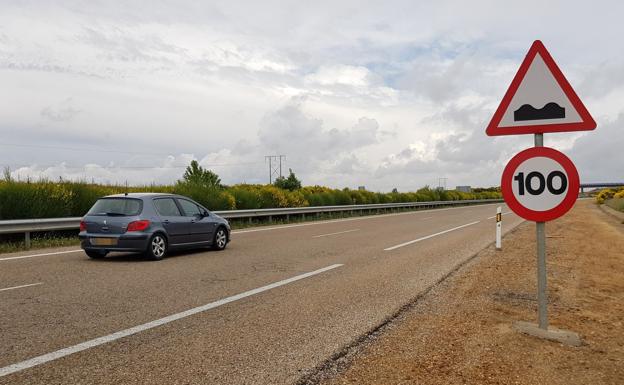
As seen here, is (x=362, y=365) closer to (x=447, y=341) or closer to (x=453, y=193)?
(x=447, y=341)

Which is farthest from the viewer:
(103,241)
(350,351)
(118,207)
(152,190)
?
(152,190)

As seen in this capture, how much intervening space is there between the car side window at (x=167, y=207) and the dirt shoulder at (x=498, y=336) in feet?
20.4

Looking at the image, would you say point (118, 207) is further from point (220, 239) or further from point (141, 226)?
point (220, 239)

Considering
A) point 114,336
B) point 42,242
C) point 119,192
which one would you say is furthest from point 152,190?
point 114,336

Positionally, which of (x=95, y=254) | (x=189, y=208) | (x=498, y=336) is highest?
(x=189, y=208)

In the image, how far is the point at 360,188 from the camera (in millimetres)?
41625

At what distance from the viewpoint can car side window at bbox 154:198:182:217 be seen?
10.9 meters

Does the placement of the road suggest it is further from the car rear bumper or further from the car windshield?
the car windshield

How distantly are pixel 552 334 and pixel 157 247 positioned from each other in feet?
26.0

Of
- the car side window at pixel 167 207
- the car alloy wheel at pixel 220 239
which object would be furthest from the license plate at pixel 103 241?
the car alloy wheel at pixel 220 239

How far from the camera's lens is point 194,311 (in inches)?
231

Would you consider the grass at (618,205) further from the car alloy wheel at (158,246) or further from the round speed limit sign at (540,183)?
the round speed limit sign at (540,183)

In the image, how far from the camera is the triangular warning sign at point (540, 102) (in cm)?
453

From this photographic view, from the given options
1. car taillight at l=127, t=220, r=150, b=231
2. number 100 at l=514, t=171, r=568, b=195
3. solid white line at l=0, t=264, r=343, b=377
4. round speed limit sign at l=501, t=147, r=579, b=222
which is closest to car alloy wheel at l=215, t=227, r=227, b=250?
car taillight at l=127, t=220, r=150, b=231
